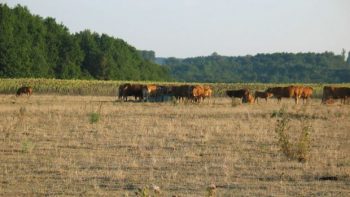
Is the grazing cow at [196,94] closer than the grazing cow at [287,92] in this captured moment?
Yes

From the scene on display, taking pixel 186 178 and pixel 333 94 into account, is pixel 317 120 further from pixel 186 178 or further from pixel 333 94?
pixel 333 94

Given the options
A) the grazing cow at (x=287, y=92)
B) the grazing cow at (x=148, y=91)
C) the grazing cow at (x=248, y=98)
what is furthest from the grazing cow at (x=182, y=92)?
the grazing cow at (x=287, y=92)

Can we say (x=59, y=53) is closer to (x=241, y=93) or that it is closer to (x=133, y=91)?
(x=133, y=91)

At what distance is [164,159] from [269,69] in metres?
142

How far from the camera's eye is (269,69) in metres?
152

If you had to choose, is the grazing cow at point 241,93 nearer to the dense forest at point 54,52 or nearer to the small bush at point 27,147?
the small bush at point 27,147

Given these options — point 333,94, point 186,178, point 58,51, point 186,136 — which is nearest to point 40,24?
point 58,51

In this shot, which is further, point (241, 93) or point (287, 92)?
point (287, 92)

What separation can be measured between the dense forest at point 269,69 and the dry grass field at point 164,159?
112 metres

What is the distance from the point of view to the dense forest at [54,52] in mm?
62281

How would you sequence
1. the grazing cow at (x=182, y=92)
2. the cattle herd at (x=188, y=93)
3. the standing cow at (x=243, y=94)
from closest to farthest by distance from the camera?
the grazing cow at (x=182, y=92), the cattle herd at (x=188, y=93), the standing cow at (x=243, y=94)

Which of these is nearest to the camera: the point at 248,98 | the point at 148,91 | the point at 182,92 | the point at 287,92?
the point at 182,92

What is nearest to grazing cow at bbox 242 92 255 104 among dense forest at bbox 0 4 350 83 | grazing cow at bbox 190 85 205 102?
grazing cow at bbox 190 85 205 102

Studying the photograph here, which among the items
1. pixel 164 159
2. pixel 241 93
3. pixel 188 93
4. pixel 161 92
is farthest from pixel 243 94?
pixel 164 159
